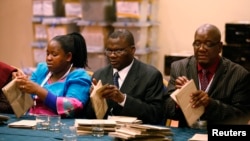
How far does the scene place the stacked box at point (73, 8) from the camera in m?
5.74

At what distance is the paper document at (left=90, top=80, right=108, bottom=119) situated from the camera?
10.8 feet

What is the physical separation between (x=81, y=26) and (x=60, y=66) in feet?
6.79

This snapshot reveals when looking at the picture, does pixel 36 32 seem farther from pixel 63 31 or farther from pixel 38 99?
pixel 38 99

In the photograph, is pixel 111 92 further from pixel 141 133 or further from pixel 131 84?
pixel 141 133

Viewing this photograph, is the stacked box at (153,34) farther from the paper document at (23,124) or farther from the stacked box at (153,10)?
the paper document at (23,124)

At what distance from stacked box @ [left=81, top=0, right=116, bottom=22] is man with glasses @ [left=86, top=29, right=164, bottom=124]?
2006 mm

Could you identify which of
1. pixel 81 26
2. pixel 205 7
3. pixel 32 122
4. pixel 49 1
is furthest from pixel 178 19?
pixel 32 122

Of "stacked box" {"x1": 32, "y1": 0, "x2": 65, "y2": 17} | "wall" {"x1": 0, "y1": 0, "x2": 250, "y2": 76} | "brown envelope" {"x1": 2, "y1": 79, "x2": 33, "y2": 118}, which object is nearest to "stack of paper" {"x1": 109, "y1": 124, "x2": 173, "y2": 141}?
"brown envelope" {"x1": 2, "y1": 79, "x2": 33, "y2": 118}

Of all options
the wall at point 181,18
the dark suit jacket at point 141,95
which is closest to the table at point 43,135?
the dark suit jacket at point 141,95

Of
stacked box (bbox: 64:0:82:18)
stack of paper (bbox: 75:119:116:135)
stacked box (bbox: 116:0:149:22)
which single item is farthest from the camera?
stacked box (bbox: 64:0:82:18)

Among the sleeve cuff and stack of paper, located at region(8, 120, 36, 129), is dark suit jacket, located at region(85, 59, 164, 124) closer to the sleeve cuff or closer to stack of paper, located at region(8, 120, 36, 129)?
the sleeve cuff

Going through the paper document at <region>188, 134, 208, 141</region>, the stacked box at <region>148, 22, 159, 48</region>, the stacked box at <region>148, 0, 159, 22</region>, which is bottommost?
the paper document at <region>188, 134, 208, 141</region>

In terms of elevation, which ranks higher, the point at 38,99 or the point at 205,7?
the point at 205,7

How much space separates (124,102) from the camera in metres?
3.43
